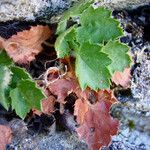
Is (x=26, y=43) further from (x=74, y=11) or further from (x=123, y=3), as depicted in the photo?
(x=123, y=3)

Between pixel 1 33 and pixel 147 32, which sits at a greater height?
pixel 1 33

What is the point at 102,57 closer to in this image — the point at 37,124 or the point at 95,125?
the point at 95,125

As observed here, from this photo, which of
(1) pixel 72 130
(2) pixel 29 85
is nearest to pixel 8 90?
(2) pixel 29 85

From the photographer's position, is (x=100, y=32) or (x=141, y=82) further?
(x=141, y=82)

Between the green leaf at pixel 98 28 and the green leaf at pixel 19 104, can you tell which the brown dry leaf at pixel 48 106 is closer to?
the green leaf at pixel 19 104

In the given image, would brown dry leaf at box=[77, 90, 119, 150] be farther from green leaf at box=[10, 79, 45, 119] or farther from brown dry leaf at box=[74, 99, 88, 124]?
green leaf at box=[10, 79, 45, 119]

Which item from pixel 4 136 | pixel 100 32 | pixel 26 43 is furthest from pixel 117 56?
pixel 4 136
